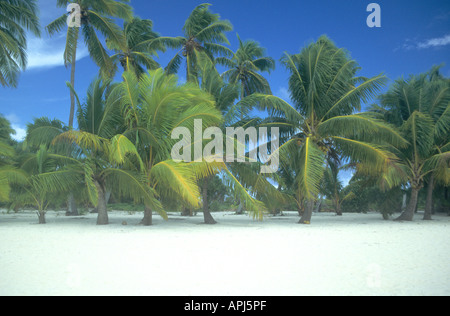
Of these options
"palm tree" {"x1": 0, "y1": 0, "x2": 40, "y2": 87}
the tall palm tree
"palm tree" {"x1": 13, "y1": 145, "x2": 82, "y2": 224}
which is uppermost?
"palm tree" {"x1": 0, "y1": 0, "x2": 40, "y2": 87}

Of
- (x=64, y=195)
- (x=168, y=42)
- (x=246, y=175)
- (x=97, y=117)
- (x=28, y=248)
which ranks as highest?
(x=168, y=42)

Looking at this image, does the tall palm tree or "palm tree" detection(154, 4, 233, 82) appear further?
"palm tree" detection(154, 4, 233, 82)

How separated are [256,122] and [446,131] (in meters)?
8.91

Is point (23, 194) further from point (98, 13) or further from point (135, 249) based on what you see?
point (98, 13)

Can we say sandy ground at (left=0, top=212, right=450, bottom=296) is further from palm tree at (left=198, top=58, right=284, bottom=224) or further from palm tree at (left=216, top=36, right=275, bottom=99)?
palm tree at (left=216, top=36, right=275, bottom=99)

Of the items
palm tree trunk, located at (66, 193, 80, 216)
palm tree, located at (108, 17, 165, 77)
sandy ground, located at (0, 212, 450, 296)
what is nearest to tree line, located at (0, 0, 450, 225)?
palm tree, located at (108, 17, 165, 77)

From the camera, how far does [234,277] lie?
421 cm

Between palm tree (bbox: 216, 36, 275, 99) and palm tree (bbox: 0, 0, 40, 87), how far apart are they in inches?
470

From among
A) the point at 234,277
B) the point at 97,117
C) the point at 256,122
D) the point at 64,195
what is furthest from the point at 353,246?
the point at 64,195

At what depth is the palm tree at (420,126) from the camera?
1356cm

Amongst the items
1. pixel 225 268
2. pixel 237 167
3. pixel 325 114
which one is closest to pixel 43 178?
pixel 237 167

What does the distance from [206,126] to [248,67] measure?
12.9 meters

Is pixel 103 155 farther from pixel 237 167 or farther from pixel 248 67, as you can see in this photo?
pixel 248 67

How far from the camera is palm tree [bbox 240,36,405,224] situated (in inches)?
480
